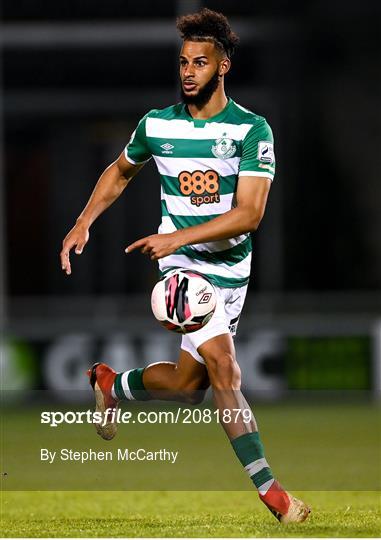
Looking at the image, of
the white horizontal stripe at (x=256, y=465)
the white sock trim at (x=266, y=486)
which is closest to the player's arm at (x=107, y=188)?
the white horizontal stripe at (x=256, y=465)

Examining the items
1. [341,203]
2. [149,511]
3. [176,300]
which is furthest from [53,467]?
[341,203]

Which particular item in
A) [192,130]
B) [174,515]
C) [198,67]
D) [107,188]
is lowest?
[174,515]

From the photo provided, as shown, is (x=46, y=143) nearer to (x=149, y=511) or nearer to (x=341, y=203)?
(x=341, y=203)

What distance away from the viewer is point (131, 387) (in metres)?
7.07

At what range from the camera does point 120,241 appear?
1833 cm

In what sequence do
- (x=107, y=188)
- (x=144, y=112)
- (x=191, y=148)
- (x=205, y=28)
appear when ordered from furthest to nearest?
1. (x=144, y=112)
2. (x=107, y=188)
3. (x=191, y=148)
4. (x=205, y=28)

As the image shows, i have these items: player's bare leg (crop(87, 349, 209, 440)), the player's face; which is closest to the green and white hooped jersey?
the player's face

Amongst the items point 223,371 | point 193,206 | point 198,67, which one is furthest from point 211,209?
point 223,371

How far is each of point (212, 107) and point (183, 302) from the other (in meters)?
0.93

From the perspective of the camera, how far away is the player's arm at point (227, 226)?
6273mm

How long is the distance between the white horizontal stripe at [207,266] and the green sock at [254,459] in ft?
2.58

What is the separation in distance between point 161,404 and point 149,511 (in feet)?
18.8

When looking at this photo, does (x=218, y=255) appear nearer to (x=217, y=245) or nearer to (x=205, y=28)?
(x=217, y=245)

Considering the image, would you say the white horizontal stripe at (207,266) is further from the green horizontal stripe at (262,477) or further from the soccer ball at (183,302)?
the green horizontal stripe at (262,477)
